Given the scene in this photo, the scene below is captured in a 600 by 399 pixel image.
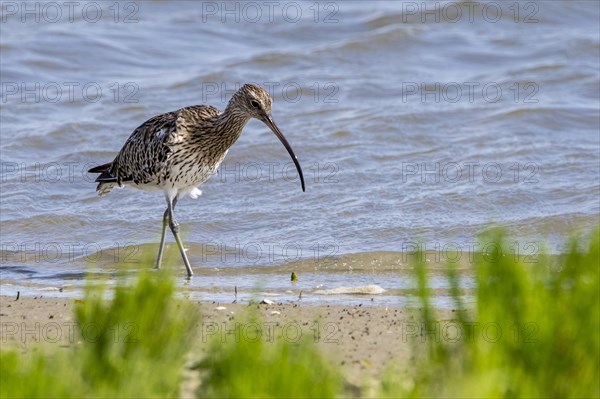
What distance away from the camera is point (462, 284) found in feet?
29.5

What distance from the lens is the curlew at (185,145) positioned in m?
10.1

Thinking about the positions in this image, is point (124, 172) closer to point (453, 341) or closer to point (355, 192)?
point (355, 192)

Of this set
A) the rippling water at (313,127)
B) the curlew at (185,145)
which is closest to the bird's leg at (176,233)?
the curlew at (185,145)

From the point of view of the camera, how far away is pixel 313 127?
1438 centimetres

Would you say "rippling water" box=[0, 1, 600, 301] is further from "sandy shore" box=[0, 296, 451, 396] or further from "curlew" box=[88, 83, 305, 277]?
"sandy shore" box=[0, 296, 451, 396]

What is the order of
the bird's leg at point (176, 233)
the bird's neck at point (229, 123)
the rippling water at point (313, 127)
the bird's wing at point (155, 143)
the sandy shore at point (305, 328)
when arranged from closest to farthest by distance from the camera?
the sandy shore at point (305, 328), the bird's leg at point (176, 233), the bird's wing at point (155, 143), the bird's neck at point (229, 123), the rippling water at point (313, 127)

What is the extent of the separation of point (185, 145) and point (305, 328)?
310cm

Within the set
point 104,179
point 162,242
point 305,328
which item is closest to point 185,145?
point 162,242

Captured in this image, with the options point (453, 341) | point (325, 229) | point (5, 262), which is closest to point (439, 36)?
point (325, 229)

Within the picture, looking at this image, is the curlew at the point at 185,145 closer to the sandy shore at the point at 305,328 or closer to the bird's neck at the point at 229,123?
the bird's neck at the point at 229,123

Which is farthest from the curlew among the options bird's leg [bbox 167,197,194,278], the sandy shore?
the sandy shore

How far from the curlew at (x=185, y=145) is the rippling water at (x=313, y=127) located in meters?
0.68

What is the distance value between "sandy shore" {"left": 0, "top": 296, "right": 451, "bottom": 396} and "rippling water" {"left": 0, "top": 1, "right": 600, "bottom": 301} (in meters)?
0.82

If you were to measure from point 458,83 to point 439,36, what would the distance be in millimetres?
2709
